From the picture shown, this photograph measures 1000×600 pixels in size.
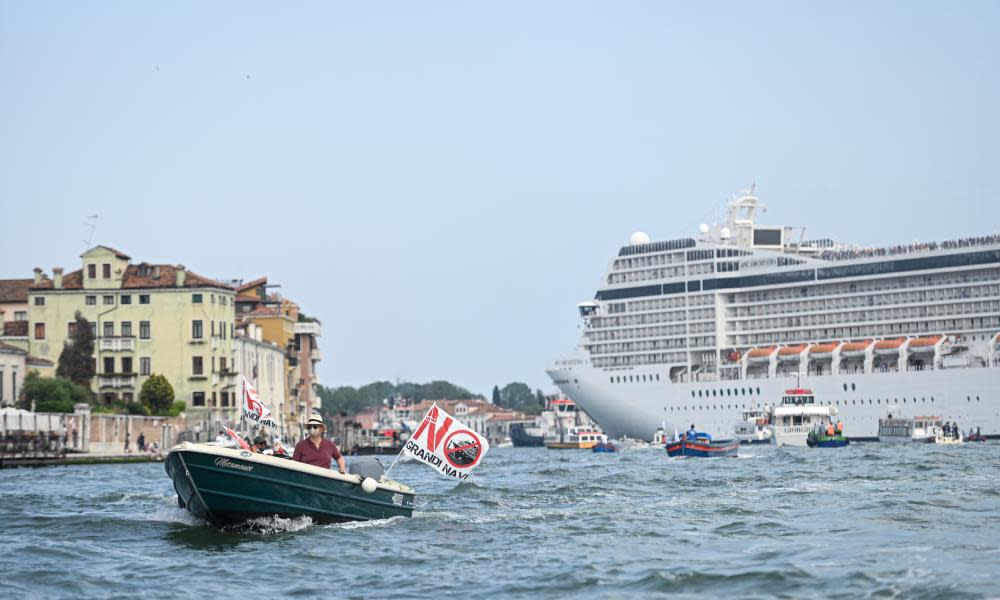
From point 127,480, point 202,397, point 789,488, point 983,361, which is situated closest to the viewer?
point 789,488

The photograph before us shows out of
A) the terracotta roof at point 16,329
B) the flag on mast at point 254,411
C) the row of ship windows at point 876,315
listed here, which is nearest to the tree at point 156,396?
the terracotta roof at point 16,329

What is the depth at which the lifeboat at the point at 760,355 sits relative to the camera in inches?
3944

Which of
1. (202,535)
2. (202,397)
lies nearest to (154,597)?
(202,535)

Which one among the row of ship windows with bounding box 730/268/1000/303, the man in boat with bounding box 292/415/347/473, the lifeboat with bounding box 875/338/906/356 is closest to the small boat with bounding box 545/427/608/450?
the row of ship windows with bounding box 730/268/1000/303

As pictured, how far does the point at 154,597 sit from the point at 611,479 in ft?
87.5

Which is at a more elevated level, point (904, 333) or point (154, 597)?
point (904, 333)

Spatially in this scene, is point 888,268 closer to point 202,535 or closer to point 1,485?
point 1,485

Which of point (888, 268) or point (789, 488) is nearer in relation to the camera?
point (789, 488)

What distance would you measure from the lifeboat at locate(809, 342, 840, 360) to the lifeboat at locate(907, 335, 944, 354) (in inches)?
193

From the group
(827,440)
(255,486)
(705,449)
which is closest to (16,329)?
(705,449)

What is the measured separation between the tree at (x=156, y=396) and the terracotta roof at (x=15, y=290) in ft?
42.0

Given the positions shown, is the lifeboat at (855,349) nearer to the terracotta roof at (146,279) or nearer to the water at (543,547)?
the terracotta roof at (146,279)

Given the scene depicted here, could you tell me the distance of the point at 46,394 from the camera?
231 ft

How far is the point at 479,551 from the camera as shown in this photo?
22656mm
